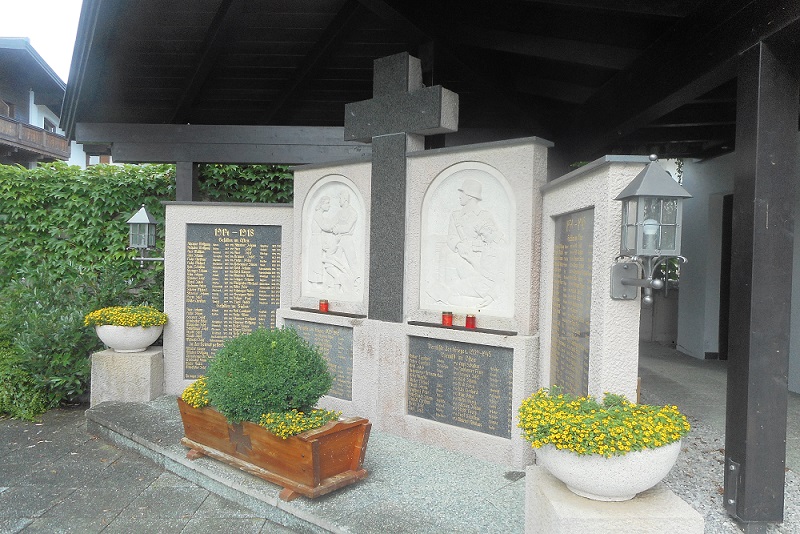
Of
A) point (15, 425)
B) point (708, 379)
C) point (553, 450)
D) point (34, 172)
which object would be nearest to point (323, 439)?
point (553, 450)

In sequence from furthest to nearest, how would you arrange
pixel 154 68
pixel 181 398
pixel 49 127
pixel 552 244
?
pixel 49 127 < pixel 154 68 < pixel 181 398 < pixel 552 244

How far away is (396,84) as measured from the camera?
5332mm

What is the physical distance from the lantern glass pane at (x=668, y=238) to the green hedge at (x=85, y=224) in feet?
20.0

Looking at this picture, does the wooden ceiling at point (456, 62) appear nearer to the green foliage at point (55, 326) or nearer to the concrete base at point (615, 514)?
the green foliage at point (55, 326)

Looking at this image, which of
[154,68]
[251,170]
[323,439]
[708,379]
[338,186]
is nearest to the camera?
[323,439]

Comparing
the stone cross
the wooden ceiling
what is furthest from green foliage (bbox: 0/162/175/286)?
the stone cross

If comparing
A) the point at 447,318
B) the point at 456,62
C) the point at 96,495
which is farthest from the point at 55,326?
the point at 456,62

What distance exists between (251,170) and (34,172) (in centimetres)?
270

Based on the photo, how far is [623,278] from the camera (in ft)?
10.3

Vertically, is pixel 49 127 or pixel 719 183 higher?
pixel 49 127

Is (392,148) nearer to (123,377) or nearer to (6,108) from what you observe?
(123,377)

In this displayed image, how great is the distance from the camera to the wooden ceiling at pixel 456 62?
4.48 m

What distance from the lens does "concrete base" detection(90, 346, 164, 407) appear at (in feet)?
20.6

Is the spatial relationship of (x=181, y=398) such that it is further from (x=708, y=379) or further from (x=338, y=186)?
(x=708, y=379)
